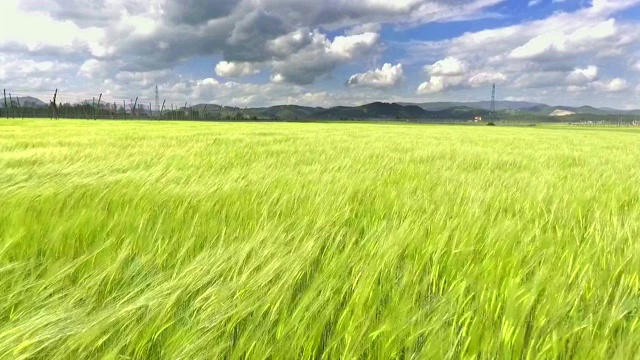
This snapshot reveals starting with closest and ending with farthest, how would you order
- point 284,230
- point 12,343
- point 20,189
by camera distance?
point 12,343 < point 284,230 < point 20,189

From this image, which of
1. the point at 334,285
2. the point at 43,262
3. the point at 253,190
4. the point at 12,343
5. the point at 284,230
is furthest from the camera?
the point at 253,190

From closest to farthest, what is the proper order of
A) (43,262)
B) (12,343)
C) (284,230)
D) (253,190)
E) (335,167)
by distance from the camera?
(12,343), (43,262), (284,230), (253,190), (335,167)

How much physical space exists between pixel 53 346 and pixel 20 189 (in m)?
2.05

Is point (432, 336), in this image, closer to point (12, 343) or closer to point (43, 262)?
point (12, 343)

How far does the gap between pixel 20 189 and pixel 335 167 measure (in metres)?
2.75

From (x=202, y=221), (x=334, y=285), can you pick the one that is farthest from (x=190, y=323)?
(x=202, y=221)

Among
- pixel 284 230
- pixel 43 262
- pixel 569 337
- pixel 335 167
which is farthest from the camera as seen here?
pixel 335 167

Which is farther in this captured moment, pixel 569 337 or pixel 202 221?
pixel 202 221

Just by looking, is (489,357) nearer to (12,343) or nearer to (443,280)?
(443,280)

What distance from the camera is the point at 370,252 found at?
1352 mm

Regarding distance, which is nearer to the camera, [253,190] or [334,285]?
[334,285]

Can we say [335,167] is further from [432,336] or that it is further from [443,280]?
[432,336]

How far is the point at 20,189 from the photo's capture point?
90.7 inches

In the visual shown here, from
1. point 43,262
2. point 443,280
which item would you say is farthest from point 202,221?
point 443,280
